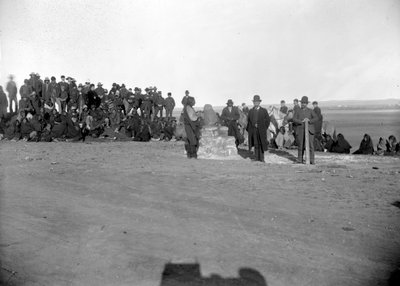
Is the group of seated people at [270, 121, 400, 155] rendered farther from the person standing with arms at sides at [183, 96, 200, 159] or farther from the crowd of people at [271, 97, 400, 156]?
the person standing with arms at sides at [183, 96, 200, 159]

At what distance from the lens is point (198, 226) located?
639 centimetres

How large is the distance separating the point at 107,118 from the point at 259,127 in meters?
9.98

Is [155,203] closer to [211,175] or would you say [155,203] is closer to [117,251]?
[117,251]

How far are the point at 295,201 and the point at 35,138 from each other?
13564 mm

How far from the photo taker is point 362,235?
6035mm

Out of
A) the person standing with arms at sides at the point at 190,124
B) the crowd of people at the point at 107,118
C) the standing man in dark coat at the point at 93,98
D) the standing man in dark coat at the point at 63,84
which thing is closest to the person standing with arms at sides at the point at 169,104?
the crowd of people at the point at 107,118

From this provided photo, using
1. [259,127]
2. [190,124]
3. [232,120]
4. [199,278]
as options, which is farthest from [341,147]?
[199,278]

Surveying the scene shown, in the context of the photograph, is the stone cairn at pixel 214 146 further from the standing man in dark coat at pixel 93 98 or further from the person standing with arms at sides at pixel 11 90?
the person standing with arms at sides at pixel 11 90

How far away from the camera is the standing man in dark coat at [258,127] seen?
13102mm

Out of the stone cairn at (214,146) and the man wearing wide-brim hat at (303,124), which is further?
the stone cairn at (214,146)

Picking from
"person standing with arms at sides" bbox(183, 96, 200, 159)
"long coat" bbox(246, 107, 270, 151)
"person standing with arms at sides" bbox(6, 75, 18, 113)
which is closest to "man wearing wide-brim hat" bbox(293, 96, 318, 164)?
"long coat" bbox(246, 107, 270, 151)

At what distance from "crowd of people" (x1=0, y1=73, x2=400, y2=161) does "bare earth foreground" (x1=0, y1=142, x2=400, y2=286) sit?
660cm

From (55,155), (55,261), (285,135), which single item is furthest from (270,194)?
(285,135)

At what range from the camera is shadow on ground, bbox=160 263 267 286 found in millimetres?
4570
